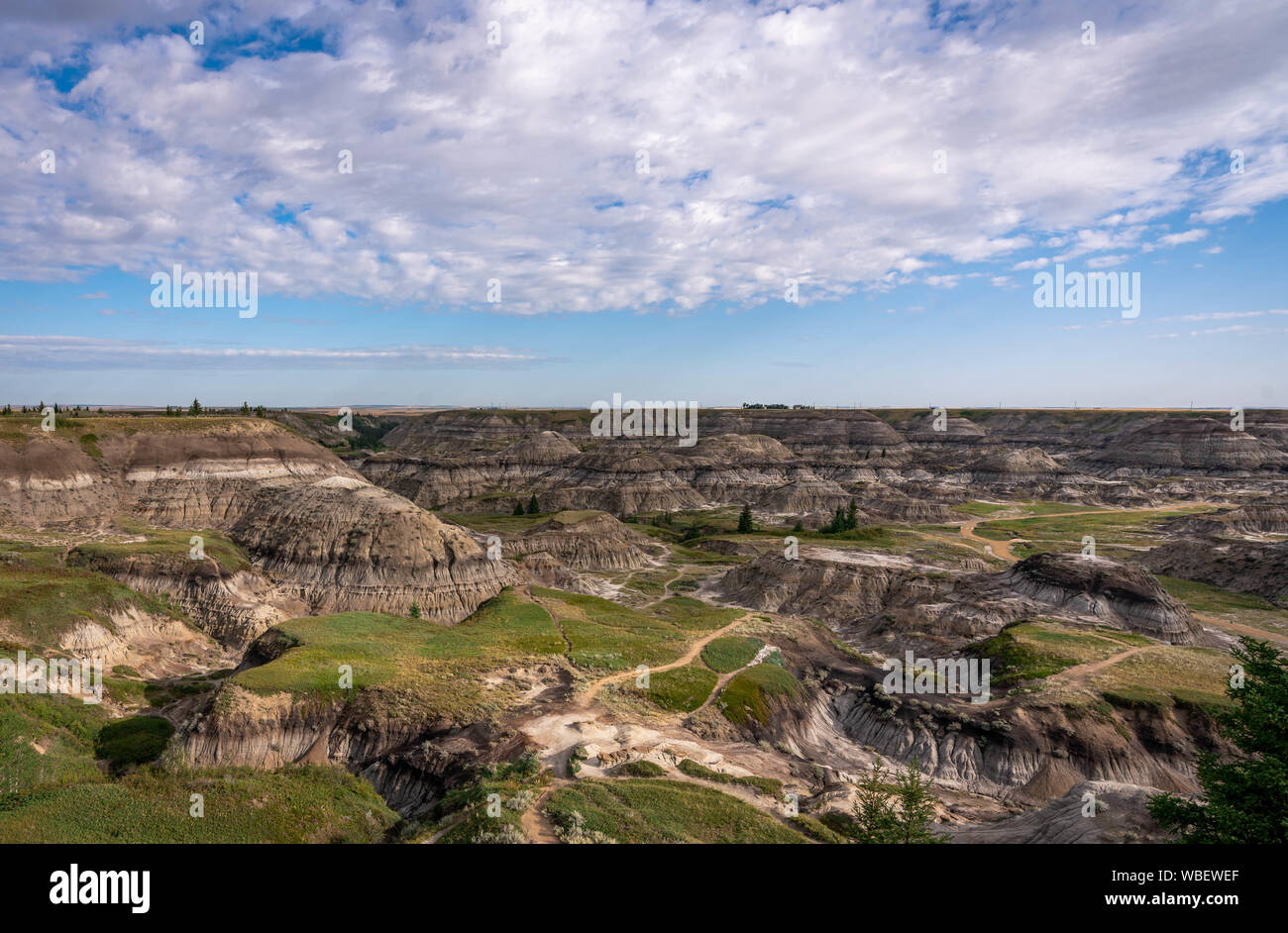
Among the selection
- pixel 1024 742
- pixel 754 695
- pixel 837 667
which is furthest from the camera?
pixel 837 667

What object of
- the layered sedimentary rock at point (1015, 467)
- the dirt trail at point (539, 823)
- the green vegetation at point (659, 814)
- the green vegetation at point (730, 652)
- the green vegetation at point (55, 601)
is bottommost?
the green vegetation at point (730, 652)

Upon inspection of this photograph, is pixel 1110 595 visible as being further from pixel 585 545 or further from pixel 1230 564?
pixel 585 545

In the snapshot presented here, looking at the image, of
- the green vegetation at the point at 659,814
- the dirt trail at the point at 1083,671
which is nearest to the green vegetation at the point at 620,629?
the green vegetation at the point at 659,814

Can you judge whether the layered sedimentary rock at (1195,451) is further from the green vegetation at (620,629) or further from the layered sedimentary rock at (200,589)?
the layered sedimentary rock at (200,589)

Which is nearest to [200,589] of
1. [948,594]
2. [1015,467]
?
[948,594]

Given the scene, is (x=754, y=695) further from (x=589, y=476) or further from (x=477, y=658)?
(x=589, y=476)

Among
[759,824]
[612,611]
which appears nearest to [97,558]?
[612,611]
